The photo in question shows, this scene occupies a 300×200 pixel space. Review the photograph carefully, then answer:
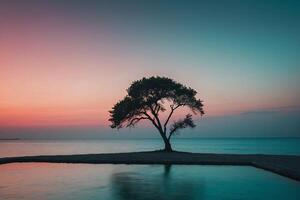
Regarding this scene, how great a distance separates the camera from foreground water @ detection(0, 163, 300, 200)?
2286cm

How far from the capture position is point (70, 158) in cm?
4103

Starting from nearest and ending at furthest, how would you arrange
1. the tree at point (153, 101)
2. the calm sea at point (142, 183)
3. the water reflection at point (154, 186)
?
the water reflection at point (154, 186) → the calm sea at point (142, 183) → the tree at point (153, 101)

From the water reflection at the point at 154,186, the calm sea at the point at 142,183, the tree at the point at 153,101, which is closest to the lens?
the water reflection at the point at 154,186

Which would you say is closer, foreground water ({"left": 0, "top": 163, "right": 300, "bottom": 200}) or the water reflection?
the water reflection

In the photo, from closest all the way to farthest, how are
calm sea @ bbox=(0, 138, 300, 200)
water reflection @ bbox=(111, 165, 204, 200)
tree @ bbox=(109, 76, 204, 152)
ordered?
water reflection @ bbox=(111, 165, 204, 200), calm sea @ bbox=(0, 138, 300, 200), tree @ bbox=(109, 76, 204, 152)

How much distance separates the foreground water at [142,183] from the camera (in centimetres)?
2286

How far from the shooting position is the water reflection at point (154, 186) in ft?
73.3

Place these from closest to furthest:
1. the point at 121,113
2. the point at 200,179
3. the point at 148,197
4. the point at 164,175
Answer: the point at 148,197
the point at 200,179
the point at 164,175
the point at 121,113

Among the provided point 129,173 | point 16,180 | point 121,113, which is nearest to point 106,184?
point 129,173

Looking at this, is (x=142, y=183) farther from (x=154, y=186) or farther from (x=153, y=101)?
(x=153, y=101)

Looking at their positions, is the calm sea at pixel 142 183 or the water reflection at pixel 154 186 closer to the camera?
the water reflection at pixel 154 186

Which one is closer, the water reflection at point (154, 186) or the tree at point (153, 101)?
the water reflection at point (154, 186)

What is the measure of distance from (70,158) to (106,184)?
1491 centimetres

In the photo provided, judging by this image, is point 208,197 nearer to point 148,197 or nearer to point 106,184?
point 148,197
